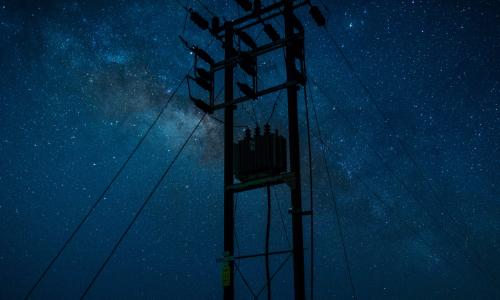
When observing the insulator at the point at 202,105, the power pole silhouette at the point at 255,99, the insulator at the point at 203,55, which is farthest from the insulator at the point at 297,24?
the insulator at the point at 202,105

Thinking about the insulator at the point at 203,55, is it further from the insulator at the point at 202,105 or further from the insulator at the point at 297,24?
the insulator at the point at 297,24

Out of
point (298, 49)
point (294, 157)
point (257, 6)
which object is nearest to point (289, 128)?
point (294, 157)

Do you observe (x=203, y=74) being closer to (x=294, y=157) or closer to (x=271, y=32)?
→ (x=271, y=32)

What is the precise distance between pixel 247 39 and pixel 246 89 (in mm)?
1604

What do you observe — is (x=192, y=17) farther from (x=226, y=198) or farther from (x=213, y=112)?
(x=226, y=198)

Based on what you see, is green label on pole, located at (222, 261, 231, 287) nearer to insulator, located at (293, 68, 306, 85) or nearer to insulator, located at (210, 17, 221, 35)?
insulator, located at (293, 68, 306, 85)

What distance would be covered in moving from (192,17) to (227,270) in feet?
20.2

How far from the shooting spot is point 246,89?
11.0 meters

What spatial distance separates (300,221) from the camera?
9445 millimetres

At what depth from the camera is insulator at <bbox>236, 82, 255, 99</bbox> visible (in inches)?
430

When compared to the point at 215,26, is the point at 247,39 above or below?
below

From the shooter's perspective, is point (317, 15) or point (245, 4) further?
point (245, 4)

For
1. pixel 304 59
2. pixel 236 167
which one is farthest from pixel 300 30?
pixel 236 167

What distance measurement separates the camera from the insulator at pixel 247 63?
11.3 metres
